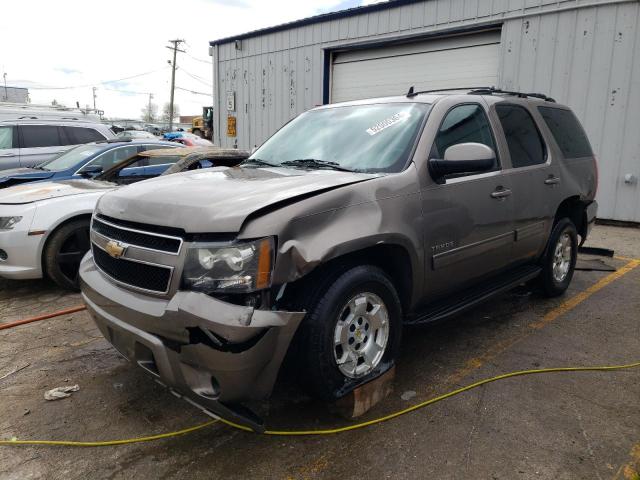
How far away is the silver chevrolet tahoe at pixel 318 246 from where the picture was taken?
2322mm

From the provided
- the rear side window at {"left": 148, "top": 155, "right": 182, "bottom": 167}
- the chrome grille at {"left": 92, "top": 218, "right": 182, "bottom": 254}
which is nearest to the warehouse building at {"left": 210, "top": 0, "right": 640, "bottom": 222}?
the rear side window at {"left": 148, "top": 155, "right": 182, "bottom": 167}

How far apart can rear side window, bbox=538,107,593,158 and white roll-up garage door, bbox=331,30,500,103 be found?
5.24 m

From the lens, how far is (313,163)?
11.1ft

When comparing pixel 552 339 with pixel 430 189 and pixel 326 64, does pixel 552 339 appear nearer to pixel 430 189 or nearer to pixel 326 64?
pixel 430 189

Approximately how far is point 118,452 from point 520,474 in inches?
79.2

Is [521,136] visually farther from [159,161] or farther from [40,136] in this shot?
[40,136]

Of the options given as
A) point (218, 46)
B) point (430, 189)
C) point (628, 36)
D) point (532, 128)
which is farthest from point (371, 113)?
point (218, 46)

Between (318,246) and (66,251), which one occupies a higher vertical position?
(318,246)

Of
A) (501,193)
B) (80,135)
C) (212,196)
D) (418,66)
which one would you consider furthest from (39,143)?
(501,193)

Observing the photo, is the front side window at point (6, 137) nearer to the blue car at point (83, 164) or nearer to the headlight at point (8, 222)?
the blue car at point (83, 164)

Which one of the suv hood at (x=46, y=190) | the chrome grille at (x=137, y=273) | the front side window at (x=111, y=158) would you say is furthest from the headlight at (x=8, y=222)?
the chrome grille at (x=137, y=273)

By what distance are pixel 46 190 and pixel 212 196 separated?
12.0 ft

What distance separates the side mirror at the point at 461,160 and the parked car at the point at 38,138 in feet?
30.1

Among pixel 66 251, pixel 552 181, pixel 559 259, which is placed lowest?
pixel 66 251
